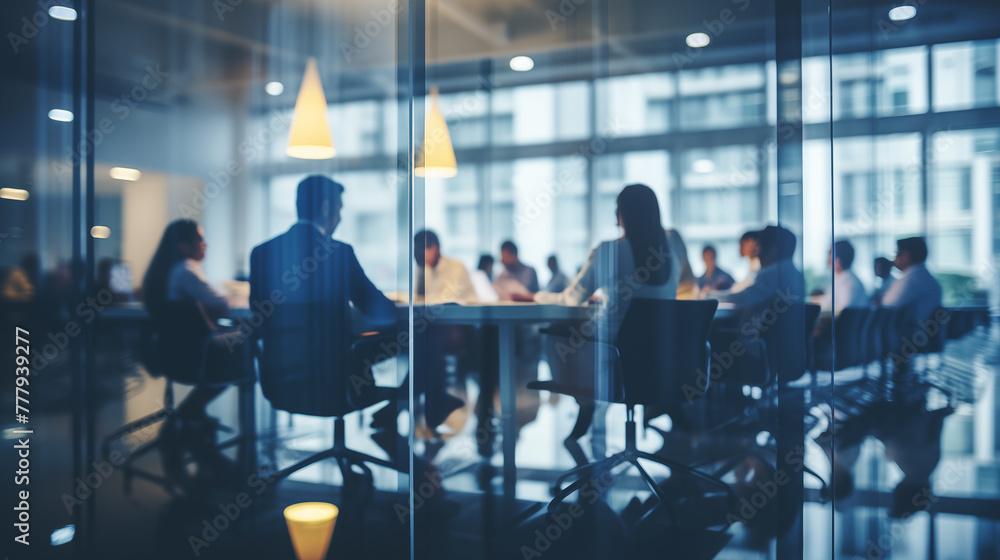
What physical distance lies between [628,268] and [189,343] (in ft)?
5.72

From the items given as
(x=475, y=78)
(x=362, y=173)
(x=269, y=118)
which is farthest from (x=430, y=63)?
(x=269, y=118)

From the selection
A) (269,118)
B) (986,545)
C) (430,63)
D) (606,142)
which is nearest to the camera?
(986,545)

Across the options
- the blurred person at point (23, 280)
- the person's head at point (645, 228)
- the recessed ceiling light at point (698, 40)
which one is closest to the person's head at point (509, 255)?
the person's head at point (645, 228)

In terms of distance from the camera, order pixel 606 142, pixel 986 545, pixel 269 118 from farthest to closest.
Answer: pixel 269 118 → pixel 606 142 → pixel 986 545

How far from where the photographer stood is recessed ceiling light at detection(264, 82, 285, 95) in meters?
2.49

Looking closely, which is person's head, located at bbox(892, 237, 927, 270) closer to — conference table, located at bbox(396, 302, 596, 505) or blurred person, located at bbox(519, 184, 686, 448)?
blurred person, located at bbox(519, 184, 686, 448)

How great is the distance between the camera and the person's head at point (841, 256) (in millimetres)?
2135

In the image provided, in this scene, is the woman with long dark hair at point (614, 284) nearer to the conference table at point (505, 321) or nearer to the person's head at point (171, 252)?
the conference table at point (505, 321)

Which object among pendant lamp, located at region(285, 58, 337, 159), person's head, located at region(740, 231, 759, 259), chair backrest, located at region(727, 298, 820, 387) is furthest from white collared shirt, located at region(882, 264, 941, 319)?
pendant lamp, located at region(285, 58, 337, 159)

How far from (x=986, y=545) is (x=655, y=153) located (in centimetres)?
168

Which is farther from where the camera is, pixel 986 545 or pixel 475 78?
pixel 475 78

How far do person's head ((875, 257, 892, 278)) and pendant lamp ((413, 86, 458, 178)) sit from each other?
4.90 ft

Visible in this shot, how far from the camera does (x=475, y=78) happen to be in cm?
234

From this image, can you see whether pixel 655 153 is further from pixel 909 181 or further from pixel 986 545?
pixel 986 545
